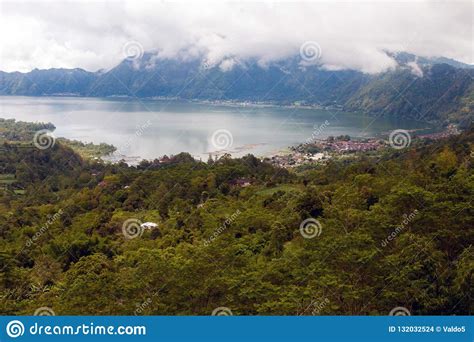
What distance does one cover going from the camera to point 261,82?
12181cm

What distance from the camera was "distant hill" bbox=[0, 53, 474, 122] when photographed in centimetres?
8375

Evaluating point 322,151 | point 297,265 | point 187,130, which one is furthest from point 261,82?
point 297,265

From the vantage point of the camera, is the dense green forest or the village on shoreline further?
the village on shoreline

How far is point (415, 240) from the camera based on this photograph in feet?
18.7

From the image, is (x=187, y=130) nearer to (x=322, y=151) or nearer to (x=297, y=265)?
(x=322, y=151)

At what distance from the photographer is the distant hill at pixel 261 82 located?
275ft

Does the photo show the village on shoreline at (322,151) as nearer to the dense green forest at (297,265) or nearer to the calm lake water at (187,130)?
the calm lake water at (187,130)

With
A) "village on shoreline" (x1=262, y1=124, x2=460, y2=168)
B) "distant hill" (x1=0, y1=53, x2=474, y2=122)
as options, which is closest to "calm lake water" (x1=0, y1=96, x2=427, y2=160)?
"village on shoreline" (x1=262, y1=124, x2=460, y2=168)

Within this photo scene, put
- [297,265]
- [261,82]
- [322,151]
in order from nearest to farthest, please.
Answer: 1. [297,265]
2. [322,151]
3. [261,82]

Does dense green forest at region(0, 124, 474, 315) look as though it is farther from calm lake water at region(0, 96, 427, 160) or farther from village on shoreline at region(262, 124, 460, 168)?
calm lake water at region(0, 96, 427, 160)

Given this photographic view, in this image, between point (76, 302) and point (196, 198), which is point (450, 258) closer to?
point (76, 302)

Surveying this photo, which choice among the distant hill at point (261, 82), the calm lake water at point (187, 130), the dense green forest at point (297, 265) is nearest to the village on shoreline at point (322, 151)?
the calm lake water at point (187, 130)

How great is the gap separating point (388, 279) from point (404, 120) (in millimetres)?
66938
